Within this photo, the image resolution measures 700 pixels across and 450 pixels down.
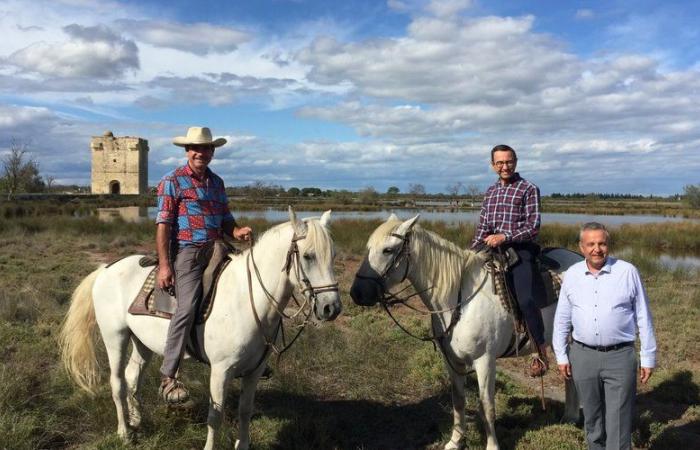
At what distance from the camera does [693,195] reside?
61.2 metres

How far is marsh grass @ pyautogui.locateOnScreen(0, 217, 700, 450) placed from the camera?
3922 mm

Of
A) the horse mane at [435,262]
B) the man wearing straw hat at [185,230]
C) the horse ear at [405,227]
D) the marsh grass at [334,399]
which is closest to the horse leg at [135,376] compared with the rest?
the marsh grass at [334,399]

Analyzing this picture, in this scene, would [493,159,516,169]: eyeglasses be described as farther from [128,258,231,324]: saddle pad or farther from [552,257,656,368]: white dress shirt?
[128,258,231,324]: saddle pad

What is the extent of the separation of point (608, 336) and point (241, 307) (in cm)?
235

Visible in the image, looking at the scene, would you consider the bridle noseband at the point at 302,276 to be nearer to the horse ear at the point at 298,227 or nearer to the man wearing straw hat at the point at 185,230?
the horse ear at the point at 298,227

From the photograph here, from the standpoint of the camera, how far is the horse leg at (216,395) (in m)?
3.28

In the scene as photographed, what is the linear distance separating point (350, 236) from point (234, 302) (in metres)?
15.1

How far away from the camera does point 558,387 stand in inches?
213

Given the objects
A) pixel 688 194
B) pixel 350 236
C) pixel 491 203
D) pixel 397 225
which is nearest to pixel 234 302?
pixel 397 225

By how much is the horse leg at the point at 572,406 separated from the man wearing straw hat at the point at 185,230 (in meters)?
3.32

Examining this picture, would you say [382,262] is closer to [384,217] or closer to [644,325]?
[644,325]

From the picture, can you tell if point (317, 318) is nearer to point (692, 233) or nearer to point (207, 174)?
point (207, 174)

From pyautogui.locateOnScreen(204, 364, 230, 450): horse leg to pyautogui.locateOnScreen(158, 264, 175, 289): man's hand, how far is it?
68 cm

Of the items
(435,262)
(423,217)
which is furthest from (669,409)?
(423,217)
